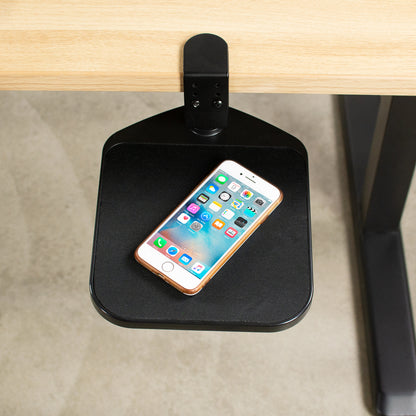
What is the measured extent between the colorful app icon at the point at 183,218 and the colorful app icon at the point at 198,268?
0.19 ft

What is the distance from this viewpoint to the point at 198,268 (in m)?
0.69

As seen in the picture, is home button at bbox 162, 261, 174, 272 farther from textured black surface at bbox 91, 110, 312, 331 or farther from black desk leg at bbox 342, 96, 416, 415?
black desk leg at bbox 342, 96, 416, 415

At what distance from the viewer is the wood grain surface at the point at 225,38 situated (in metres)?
0.55

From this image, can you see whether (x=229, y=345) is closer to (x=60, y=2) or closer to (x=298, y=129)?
(x=298, y=129)

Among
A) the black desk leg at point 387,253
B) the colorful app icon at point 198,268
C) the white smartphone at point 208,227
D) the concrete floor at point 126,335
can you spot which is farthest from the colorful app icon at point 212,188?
the concrete floor at point 126,335

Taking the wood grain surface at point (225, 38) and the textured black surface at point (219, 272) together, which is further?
the textured black surface at point (219, 272)

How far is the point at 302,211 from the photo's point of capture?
2.43 ft

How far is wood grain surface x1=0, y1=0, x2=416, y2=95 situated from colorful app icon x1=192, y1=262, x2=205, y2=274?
214 mm

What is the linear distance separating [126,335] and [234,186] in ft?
1.87

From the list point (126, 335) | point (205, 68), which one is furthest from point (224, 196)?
point (126, 335)

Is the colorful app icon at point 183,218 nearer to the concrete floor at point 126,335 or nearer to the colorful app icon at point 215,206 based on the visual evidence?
the colorful app icon at point 215,206

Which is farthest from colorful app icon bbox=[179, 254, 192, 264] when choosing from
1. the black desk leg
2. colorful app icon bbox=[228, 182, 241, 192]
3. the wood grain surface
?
the black desk leg

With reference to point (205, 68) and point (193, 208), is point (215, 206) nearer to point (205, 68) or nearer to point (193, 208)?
point (193, 208)

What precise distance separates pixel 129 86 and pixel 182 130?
0.24 metres
